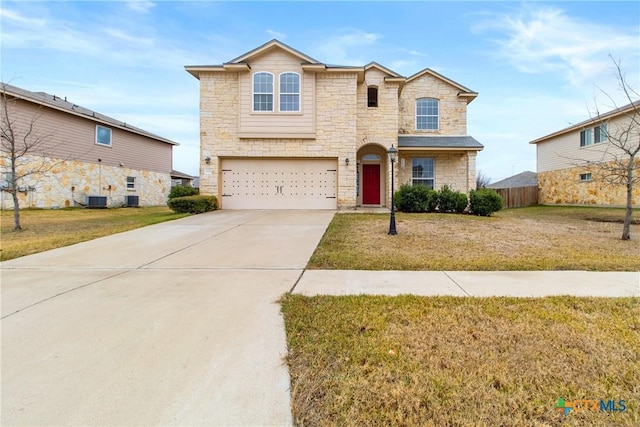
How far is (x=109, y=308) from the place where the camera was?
369 centimetres

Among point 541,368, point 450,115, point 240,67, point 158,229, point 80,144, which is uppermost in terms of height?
point 240,67

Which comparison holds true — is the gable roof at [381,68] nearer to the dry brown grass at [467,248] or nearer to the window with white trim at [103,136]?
the dry brown grass at [467,248]

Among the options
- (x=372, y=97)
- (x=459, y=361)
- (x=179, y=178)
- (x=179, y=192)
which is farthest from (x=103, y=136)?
(x=459, y=361)

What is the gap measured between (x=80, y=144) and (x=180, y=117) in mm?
8490

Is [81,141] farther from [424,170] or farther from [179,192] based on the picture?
[424,170]

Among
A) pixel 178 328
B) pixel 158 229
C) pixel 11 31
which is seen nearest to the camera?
pixel 178 328

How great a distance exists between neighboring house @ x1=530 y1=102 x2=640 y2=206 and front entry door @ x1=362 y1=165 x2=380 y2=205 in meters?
10.1

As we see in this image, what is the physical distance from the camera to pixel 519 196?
24172 millimetres

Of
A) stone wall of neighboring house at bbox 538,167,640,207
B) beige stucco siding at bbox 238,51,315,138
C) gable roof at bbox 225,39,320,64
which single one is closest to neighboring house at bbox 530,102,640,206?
stone wall of neighboring house at bbox 538,167,640,207

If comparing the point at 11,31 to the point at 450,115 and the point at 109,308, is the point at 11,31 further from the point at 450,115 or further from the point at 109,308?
the point at 450,115

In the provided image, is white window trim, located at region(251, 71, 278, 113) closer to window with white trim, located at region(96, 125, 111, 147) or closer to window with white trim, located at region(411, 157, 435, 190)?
window with white trim, located at region(411, 157, 435, 190)

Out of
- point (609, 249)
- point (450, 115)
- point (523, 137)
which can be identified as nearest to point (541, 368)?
point (609, 249)

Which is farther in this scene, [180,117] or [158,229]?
[180,117]

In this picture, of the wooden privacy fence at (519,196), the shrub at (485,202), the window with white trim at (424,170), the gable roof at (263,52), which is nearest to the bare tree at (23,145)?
the gable roof at (263,52)
